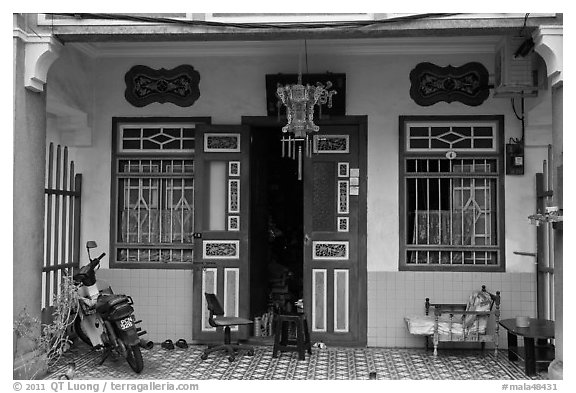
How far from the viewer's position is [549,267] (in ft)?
22.7

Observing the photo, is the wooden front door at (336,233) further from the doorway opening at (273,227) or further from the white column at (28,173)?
the white column at (28,173)

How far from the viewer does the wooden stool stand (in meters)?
6.71

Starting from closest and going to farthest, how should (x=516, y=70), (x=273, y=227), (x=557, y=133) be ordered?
(x=557, y=133) → (x=516, y=70) → (x=273, y=227)

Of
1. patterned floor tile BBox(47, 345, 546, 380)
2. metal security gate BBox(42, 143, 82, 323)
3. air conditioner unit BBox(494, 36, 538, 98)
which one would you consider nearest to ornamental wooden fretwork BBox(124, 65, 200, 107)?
metal security gate BBox(42, 143, 82, 323)

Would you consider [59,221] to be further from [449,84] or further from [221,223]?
[449,84]

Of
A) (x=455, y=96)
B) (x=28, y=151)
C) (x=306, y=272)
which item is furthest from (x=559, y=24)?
(x=28, y=151)

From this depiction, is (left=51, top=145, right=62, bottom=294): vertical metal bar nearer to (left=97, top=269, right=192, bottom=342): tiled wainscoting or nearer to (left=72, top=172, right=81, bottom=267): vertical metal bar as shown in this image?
(left=72, top=172, right=81, bottom=267): vertical metal bar

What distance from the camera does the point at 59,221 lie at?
7.34m

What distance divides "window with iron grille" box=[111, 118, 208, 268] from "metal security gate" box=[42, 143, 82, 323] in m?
0.44

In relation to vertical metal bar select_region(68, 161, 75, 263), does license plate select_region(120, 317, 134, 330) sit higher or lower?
lower

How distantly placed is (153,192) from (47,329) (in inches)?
89.4

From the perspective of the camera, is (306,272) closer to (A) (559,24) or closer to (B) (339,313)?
(B) (339,313)

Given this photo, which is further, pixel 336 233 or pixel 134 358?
pixel 336 233

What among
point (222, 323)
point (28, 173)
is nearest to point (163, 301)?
point (222, 323)
